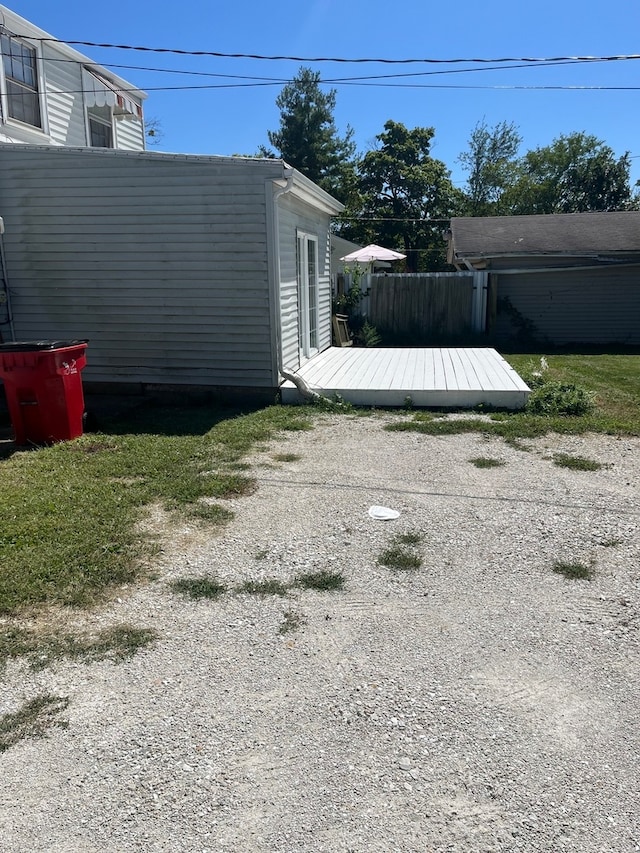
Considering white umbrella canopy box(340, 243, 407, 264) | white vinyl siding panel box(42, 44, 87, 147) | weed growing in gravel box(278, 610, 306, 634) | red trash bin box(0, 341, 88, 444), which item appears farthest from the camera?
white umbrella canopy box(340, 243, 407, 264)

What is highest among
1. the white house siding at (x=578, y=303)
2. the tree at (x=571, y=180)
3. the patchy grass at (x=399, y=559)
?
the tree at (x=571, y=180)

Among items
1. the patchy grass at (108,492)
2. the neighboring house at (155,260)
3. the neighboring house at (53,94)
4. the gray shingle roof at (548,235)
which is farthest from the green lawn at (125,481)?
the gray shingle roof at (548,235)

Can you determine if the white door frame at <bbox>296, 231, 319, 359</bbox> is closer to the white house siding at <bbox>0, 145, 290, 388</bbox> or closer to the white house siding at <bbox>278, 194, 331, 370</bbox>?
the white house siding at <bbox>278, 194, 331, 370</bbox>

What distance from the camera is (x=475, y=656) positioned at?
2.99 m

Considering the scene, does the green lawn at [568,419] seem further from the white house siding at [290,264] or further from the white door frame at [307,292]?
the white door frame at [307,292]

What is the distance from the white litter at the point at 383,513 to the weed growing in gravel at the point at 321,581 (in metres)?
0.95

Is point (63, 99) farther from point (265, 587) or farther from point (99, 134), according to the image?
point (265, 587)

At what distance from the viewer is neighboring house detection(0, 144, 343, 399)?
A: 8047 millimetres

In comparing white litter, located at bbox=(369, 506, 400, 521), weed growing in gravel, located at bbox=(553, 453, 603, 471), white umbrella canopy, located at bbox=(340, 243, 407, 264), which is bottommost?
white litter, located at bbox=(369, 506, 400, 521)

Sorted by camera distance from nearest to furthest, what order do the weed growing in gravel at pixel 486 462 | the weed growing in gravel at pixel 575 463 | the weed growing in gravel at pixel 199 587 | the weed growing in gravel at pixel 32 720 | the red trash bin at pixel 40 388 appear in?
the weed growing in gravel at pixel 32 720, the weed growing in gravel at pixel 199 587, the weed growing in gravel at pixel 575 463, the weed growing in gravel at pixel 486 462, the red trash bin at pixel 40 388

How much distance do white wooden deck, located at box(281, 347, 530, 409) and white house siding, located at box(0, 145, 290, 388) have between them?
104 cm

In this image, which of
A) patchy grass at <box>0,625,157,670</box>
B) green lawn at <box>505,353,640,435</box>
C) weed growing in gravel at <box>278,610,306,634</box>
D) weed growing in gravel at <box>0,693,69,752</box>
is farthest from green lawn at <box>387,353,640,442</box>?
weed growing in gravel at <box>0,693,69,752</box>

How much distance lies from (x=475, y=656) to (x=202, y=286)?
6.49 metres

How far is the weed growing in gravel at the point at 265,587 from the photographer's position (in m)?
3.60
